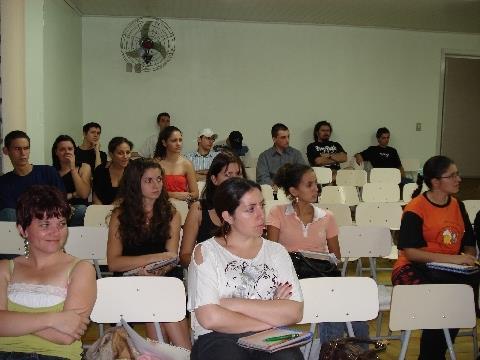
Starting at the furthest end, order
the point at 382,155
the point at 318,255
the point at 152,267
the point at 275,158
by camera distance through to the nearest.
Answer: the point at 382,155
the point at 275,158
the point at 318,255
the point at 152,267

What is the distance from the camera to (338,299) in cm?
254

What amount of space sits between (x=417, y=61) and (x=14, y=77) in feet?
20.7

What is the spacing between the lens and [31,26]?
546 centimetres

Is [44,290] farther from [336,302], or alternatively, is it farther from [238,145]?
[238,145]

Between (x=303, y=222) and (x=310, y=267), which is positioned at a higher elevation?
(x=303, y=222)

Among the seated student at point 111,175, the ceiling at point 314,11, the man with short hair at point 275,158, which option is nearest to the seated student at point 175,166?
the seated student at point 111,175

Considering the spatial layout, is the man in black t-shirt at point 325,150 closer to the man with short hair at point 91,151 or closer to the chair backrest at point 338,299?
the man with short hair at point 91,151

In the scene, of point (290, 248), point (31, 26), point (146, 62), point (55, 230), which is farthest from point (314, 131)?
point (55, 230)

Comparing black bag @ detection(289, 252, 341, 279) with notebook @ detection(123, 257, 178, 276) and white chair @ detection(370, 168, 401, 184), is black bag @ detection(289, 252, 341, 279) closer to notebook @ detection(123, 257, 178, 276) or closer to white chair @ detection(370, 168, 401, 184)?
notebook @ detection(123, 257, 178, 276)

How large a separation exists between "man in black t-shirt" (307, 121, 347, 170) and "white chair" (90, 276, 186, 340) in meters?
5.75

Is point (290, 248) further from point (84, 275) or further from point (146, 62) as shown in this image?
point (146, 62)

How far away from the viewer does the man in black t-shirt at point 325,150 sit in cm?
799

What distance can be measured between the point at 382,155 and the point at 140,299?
6481 millimetres

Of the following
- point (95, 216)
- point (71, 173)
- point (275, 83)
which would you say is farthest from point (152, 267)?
point (275, 83)
